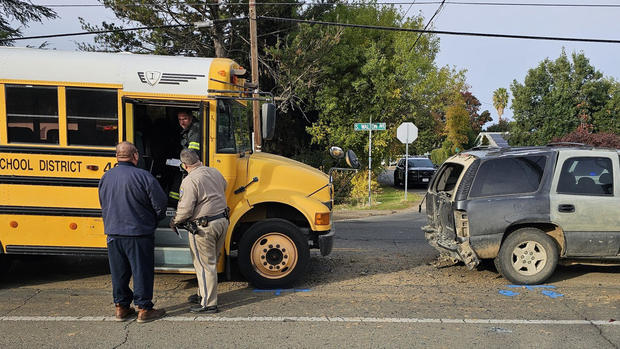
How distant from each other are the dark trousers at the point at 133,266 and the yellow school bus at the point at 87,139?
2.39ft

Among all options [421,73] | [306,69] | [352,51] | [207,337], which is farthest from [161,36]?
[207,337]

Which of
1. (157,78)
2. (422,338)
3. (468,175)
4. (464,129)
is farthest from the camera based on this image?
(464,129)

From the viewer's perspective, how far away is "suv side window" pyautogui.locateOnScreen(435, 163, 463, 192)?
7230mm

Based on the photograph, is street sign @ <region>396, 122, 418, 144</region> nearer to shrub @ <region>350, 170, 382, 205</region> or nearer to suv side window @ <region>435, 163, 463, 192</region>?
shrub @ <region>350, 170, 382, 205</region>

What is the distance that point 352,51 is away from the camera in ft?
72.7

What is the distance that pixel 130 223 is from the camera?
4855 millimetres

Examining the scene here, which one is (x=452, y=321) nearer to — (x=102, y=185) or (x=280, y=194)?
(x=280, y=194)

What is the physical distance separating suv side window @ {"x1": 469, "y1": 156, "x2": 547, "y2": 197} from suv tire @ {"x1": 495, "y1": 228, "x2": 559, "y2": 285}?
56cm

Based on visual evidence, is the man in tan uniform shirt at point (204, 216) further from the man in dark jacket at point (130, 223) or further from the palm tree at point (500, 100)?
the palm tree at point (500, 100)

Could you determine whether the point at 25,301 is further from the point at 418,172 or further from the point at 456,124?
the point at 456,124

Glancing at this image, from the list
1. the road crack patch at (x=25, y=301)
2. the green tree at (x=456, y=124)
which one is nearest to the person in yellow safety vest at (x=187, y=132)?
the road crack patch at (x=25, y=301)

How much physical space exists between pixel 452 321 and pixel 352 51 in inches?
731

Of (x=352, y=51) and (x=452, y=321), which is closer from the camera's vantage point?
(x=452, y=321)

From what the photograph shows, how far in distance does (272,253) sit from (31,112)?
3.32 m
